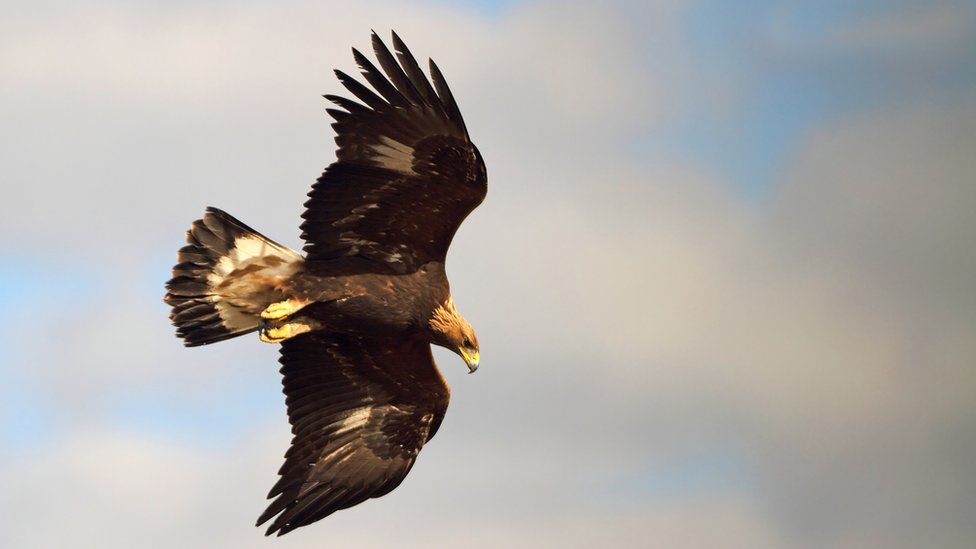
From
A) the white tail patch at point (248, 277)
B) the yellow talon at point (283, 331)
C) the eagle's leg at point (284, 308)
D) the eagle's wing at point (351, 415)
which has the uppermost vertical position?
the white tail patch at point (248, 277)

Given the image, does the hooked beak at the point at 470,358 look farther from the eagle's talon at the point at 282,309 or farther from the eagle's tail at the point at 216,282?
the eagle's tail at the point at 216,282

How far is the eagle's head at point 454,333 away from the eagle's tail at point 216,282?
1.44 m

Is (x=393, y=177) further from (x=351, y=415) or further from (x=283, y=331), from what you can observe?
(x=351, y=415)

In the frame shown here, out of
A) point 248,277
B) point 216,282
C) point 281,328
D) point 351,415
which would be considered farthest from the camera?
point 351,415

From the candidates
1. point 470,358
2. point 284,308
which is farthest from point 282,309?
point 470,358

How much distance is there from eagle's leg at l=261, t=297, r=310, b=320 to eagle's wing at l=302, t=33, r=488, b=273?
323mm

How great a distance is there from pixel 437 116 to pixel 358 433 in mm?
3185

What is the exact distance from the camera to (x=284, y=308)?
1341cm

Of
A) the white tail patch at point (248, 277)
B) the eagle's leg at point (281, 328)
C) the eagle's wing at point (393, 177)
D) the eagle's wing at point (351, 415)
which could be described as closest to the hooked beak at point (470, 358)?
the eagle's wing at point (351, 415)

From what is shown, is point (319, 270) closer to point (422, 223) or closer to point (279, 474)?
point (422, 223)

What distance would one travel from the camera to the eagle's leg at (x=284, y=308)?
44.0ft

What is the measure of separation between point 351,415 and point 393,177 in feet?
8.31

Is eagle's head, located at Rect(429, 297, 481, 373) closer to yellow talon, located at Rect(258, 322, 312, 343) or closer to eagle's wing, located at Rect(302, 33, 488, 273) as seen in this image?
eagle's wing, located at Rect(302, 33, 488, 273)

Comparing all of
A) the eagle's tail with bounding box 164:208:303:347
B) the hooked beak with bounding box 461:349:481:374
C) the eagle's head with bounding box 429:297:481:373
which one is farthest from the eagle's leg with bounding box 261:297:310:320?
the hooked beak with bounding box 461:349:481:374
